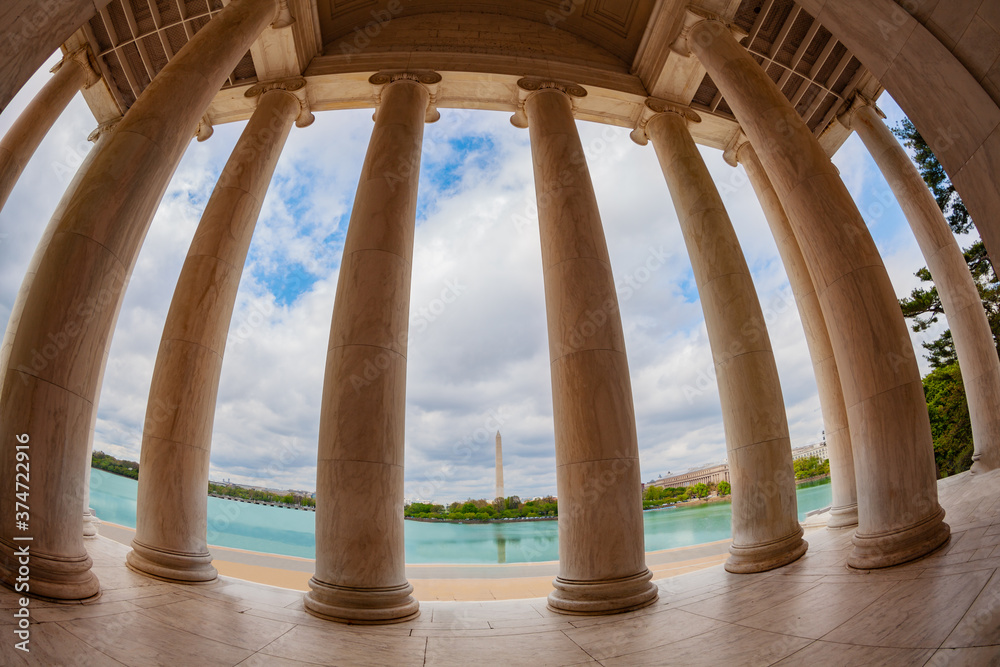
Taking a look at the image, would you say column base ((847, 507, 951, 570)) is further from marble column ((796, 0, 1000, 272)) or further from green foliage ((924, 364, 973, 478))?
green foliage ((924, 364, 973, 478))

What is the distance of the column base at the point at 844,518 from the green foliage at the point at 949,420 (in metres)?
98.8

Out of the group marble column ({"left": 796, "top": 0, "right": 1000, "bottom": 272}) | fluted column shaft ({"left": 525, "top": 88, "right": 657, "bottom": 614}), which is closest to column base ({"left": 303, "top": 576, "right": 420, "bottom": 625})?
fluted column shaft ({"left": 525, "top": 88, "right": 657, "bottom": 614})

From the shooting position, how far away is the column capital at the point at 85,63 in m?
104

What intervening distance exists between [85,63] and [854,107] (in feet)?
587

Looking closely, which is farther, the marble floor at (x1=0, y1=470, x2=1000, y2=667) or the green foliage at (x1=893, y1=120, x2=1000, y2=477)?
the green foliage at (x1=893, y1=120, x2=1000, y2=477)

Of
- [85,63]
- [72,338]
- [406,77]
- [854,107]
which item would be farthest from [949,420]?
[85,63]

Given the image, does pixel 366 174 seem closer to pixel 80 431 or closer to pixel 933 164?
pixel 80 431

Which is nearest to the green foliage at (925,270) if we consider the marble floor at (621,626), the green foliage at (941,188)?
the green foliage at (941,188)

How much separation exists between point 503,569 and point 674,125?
356ft

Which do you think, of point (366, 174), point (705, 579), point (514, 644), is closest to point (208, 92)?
point (366, 174)

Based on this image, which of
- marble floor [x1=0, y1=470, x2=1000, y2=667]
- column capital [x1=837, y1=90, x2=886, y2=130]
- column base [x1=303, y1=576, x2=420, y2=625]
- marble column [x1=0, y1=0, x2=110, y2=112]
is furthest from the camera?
column capital [x1=837, y1=90, x2=886, y2=130]

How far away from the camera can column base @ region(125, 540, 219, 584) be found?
54125 millimetres

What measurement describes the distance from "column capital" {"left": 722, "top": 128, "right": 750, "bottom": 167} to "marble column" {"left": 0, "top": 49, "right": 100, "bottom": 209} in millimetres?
153317

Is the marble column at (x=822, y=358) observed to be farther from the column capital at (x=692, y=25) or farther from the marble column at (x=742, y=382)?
the column capital at (x=692, y=25)
